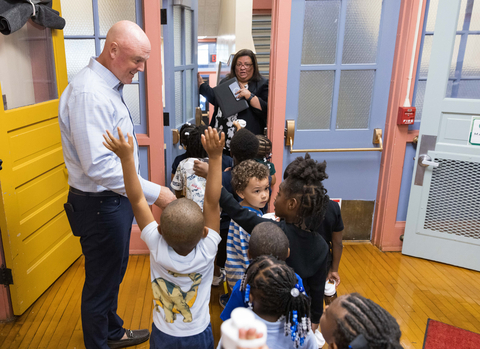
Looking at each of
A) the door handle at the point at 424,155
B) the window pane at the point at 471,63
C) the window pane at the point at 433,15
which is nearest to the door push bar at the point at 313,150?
the door handle at the point at 424,155

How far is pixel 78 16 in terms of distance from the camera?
2.63m

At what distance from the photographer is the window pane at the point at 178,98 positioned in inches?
121

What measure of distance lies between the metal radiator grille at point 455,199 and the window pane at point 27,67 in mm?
2949

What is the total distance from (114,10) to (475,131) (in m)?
2.81

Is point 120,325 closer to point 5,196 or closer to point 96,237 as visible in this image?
point 96,237

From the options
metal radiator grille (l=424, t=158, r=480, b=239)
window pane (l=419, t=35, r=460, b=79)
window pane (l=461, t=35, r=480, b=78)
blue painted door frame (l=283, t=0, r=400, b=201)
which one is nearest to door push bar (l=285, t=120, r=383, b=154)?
blue painted door frame (l=283, t=0, r=400, b=201)

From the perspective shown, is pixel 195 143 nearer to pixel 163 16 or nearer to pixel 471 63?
pixel 163 16

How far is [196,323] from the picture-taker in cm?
135

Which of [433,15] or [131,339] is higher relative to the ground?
[433,15]

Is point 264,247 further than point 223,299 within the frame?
No

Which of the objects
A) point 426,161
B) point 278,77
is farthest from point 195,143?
point 426,161

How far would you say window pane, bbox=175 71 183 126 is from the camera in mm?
3081

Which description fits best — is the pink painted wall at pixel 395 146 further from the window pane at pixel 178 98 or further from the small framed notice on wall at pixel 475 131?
the window pane at pixel 178 98

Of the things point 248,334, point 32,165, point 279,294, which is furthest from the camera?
point 32,165
